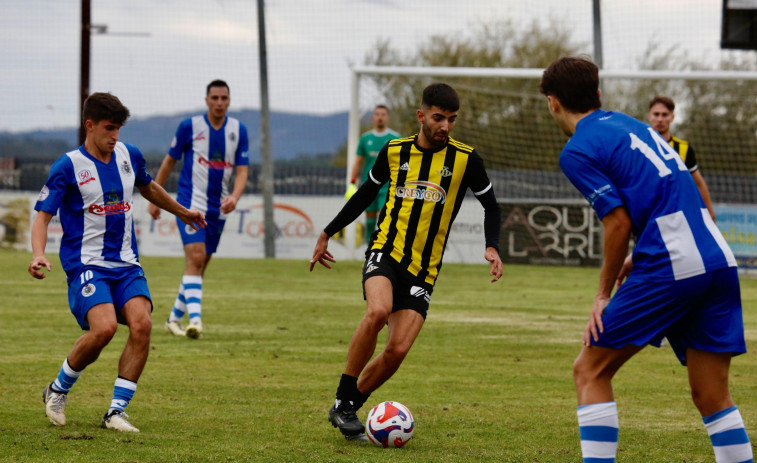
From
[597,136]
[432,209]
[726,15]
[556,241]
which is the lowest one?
[556,241]

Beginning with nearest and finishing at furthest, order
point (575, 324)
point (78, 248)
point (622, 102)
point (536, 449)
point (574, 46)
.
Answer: point (536, 449)
point (78, 248)
point (575, 324)
point (622, 102)
point (574, 46)

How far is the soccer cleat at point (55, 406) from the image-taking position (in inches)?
218

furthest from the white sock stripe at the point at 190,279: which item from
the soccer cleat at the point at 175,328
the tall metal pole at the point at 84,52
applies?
the tall metal pole at the point at 84,52

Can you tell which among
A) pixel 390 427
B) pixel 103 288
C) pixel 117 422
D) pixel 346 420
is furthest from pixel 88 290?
pixel 390 427

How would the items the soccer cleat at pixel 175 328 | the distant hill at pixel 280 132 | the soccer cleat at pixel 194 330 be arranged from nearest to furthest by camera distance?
the soccer cleat at pixel 194 330, the soccer cleat at pixel 175 328, the distant hill at pixel 280 132

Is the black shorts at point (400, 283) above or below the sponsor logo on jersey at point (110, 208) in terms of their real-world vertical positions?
below

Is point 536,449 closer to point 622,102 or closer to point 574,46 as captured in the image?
point 622,102

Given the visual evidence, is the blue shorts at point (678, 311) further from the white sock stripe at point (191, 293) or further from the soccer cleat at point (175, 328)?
the soccer cleat at point (175, 328)

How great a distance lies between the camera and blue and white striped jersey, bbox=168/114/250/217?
384 inches

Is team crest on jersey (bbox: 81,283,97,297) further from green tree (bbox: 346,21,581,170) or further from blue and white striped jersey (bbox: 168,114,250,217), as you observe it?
green tree (bbox: 346,21,581,170)

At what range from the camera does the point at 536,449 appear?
5.17 metres

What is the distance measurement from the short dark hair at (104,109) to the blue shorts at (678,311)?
298 centimetres

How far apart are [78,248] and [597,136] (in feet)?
10.2

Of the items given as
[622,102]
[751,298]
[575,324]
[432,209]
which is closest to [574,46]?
[622,102]
